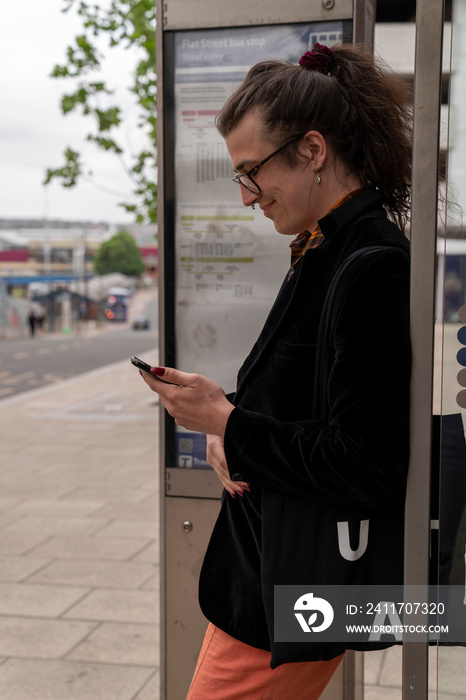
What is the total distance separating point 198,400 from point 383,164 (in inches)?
21.0

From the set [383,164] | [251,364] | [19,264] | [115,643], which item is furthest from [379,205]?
[19,264]

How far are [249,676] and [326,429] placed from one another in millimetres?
531

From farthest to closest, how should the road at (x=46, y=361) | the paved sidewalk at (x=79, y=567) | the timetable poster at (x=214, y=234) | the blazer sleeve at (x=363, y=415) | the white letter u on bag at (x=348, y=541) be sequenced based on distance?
1. the road at (x=46, y=361)
2. the paved sidewalk at (x=79, y=567)
3. the timetable poster at (x=214, y=234)
4. the white letter u on bag at (x=348, y=541)
5. the blazer sleeve at (x=363, y=415)

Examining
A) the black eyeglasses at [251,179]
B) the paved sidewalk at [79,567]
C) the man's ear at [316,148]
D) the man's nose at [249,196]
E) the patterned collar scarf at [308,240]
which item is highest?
the man's ear at [316,148]

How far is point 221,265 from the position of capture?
2.69m

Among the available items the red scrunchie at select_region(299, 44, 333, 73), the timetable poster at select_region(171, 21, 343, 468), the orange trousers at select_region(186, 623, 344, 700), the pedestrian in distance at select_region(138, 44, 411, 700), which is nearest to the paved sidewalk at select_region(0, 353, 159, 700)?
the timetable poster at select_region(171, 21, 343, 468)

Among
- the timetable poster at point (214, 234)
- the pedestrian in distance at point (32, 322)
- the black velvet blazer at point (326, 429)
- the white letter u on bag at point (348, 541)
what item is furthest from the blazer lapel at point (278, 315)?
the pedestrian in distance at point (32, 322)

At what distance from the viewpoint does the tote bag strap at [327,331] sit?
4.58 ft

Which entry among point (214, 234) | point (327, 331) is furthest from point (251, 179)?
point (214, 234)

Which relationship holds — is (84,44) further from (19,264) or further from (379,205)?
(19,264)

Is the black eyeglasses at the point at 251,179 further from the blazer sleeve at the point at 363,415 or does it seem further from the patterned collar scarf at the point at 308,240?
the blazer sleeve at the point at 363,415

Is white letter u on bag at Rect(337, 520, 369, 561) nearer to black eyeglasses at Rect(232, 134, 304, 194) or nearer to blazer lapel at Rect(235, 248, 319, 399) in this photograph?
blazer lapel at Rect(235, 248, 319, 399)

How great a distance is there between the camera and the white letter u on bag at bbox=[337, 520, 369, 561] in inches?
57.2

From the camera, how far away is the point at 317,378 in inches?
57.2
